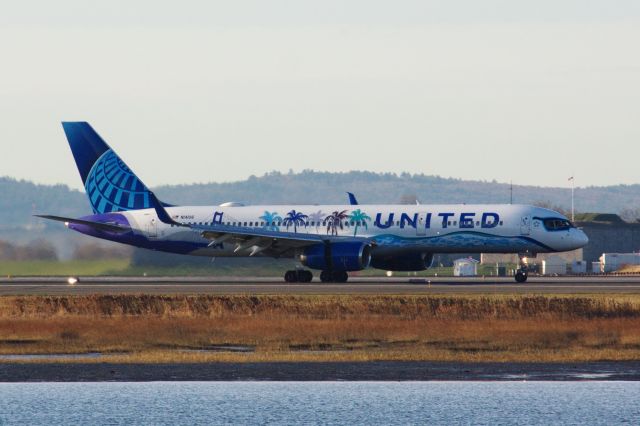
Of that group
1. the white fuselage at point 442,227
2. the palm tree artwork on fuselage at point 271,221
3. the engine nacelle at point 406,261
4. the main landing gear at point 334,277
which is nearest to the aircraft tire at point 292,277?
the main landing gear at point 334,277

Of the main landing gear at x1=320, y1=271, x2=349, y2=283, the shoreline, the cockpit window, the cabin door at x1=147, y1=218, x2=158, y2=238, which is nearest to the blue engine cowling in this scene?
the main landing gear at x1=320, y1=271, x2=349, y2=283

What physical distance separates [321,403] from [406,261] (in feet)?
159

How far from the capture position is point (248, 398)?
102 feet

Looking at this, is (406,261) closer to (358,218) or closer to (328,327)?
(358,218)

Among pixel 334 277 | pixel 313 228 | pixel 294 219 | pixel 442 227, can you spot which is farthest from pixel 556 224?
pixel 294 219

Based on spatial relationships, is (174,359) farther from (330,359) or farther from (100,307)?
(100,307)

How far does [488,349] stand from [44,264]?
54777 millimetres

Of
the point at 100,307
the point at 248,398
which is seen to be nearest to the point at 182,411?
the point at 248,398

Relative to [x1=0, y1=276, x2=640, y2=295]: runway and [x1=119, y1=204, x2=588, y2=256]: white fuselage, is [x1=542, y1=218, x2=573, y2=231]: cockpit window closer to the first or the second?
[x1=119, y1=204, x2=588, y2=256]: white fuselage

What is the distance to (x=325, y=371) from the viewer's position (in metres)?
35.2

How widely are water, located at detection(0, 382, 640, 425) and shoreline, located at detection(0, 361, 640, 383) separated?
907mm

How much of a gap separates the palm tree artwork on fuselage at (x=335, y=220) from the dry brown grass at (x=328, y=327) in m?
19.4

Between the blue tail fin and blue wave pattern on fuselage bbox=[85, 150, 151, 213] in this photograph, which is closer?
blue wave pattern on fuselage bbox=[85, 150, 151, 213]

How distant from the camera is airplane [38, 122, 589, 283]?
241 ft
